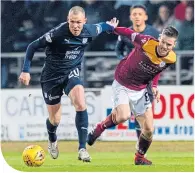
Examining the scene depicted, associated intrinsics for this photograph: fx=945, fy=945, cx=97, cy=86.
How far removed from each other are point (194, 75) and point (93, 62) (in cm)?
205

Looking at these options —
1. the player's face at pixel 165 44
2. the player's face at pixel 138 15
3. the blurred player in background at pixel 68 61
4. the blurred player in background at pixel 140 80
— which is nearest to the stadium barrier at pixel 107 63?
the player's face at pixel 138 15

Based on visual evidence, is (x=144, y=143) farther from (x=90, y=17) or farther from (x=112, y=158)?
(x=90, y=17)

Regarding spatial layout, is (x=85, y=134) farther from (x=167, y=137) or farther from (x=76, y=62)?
(x=167, y=137)

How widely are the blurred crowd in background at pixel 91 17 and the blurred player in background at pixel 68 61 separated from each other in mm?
5637

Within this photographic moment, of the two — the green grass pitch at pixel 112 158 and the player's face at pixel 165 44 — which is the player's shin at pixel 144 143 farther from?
the player's face at pixel 165 44

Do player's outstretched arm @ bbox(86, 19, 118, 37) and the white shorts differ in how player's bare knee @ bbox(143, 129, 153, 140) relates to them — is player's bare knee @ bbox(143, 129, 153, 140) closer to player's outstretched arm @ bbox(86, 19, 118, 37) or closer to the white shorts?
the white shorts

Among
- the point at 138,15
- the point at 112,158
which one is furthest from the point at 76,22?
the point at 112,158

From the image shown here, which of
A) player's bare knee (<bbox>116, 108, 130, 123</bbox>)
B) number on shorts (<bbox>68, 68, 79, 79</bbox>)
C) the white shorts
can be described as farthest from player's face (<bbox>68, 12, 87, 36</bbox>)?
player's bare knee (<bbox>116, 108, 130, 123</bbox>)

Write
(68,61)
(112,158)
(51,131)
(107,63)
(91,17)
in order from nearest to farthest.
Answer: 1. (68,61)
2. (51,131)
3. (112,158)
4. (107,63)
5. (91,17)

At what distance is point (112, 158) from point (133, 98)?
193 cm

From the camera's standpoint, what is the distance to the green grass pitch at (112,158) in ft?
40.7

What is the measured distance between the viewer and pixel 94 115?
734 inches

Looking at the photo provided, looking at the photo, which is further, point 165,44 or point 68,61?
point 68,61

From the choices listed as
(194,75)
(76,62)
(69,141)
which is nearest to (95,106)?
(69,141)
